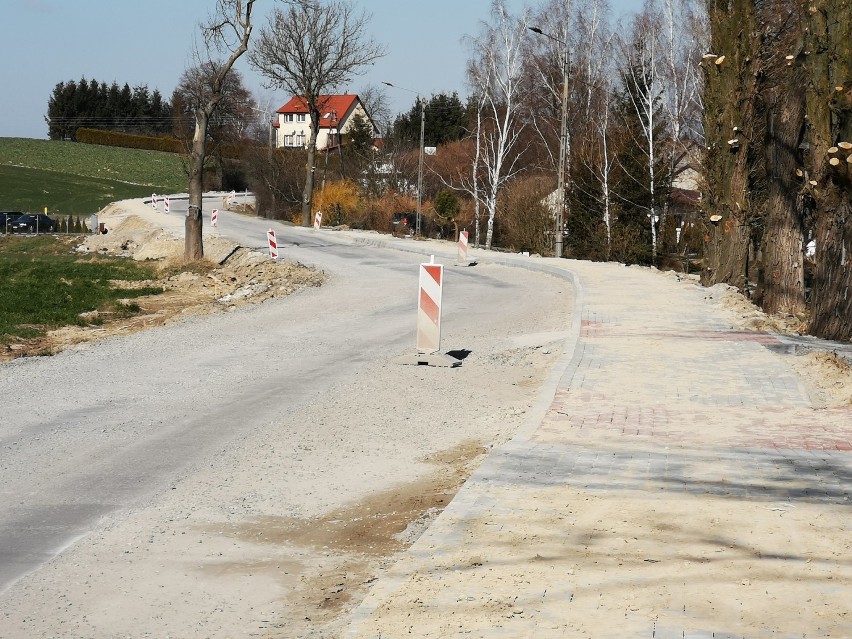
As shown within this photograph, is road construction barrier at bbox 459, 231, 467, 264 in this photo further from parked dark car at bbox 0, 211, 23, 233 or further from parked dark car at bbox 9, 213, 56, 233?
parked dark car at bbox 0, 211, 23, 233

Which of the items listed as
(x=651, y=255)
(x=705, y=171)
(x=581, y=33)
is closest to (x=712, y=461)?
(x=705, y=171)

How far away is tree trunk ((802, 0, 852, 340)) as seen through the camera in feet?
49.6

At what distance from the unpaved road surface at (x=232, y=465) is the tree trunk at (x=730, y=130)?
7.89 meters

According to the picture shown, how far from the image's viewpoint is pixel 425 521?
748 centimetres

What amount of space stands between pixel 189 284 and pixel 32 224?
39.9 m

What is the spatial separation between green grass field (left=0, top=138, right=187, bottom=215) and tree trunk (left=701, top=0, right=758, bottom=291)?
62785 mm

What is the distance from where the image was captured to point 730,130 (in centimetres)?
2381

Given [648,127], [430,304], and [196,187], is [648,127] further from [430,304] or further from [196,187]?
[430,304]

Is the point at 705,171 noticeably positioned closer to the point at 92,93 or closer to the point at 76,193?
the point at 76,193

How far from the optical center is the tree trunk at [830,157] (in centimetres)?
1512

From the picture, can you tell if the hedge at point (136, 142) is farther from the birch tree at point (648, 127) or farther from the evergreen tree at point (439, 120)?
the birch tree at point (648, 127)

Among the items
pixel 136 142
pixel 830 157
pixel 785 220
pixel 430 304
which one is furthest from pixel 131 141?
pixel 830 157

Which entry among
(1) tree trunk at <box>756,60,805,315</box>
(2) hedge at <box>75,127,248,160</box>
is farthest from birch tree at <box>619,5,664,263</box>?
(2) hedge at <box>75,127,248,160</box>

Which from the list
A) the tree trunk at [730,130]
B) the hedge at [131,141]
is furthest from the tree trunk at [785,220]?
the hedge at [131,141]
